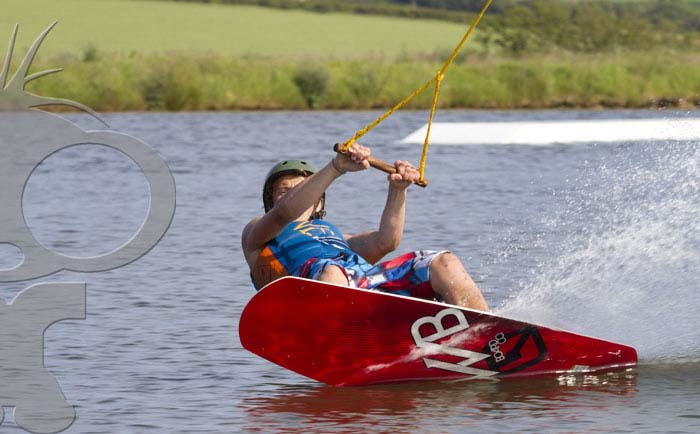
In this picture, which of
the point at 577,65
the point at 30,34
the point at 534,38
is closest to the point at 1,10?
the point at 30,34

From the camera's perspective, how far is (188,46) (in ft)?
173

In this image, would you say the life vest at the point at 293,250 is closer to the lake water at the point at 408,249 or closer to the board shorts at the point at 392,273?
the board shorts at the point at 392,273

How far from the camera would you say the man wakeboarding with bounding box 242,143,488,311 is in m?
8.22

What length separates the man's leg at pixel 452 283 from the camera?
824 centimetres

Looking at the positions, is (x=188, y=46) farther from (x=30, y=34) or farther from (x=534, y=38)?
(x=534, y=38)

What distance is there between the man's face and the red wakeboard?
65cm

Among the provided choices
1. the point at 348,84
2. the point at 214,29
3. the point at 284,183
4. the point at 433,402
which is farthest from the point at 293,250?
the point at 214,29

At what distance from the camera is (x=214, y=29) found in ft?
190

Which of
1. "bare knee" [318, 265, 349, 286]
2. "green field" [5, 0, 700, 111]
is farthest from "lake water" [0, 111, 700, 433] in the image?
"green field" [5, 0, 700, 111]

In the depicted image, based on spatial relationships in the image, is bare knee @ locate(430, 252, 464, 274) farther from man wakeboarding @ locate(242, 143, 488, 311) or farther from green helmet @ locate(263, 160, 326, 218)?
green helmet @ locate(263, 160, 326, 218)

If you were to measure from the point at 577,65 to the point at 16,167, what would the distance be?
20.8 meters

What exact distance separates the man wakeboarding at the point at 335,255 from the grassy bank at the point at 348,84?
94.2 feet

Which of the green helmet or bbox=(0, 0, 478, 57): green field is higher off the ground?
the green helmet

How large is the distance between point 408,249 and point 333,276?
575cm
